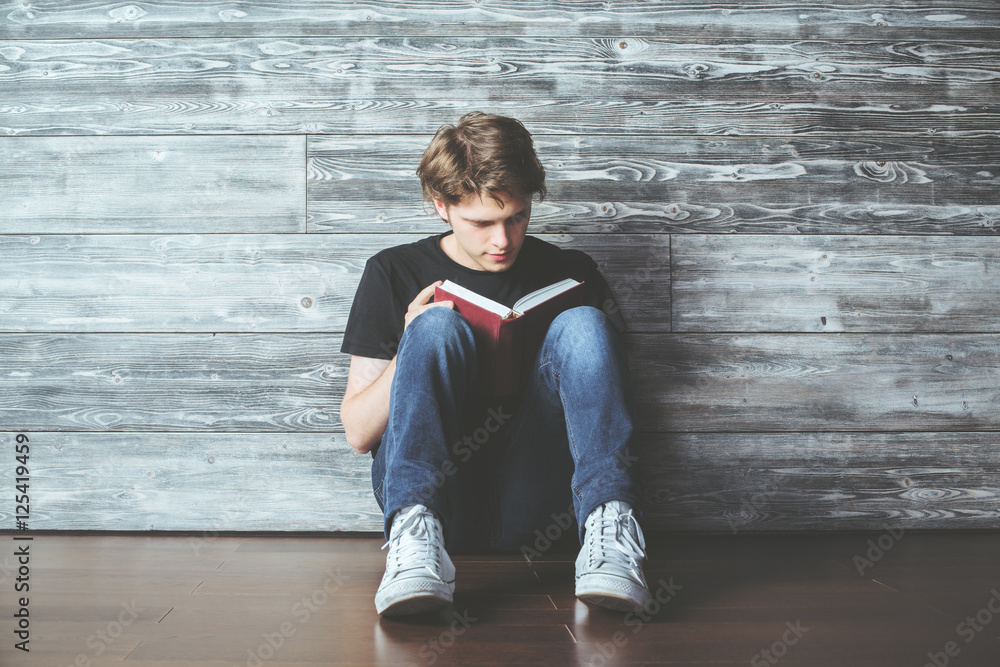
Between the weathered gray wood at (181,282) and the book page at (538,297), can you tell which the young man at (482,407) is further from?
the weathered gray wood at (181,282)

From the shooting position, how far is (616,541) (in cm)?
91

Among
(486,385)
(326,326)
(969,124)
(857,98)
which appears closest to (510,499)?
(486,385)

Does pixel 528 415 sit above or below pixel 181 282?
below

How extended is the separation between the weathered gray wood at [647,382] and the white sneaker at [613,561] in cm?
54

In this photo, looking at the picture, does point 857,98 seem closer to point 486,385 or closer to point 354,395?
point 486,385

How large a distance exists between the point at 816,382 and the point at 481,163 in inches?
34.4

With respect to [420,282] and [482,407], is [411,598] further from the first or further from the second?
[420,282]

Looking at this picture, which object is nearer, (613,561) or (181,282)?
(613,561)

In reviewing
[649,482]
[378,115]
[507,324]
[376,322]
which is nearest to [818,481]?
[649,482]

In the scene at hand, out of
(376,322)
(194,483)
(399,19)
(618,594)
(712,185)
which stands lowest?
(194,483)

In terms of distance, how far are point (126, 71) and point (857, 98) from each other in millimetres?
1565

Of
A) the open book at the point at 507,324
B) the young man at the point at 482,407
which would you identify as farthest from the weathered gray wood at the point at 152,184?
the open book at the point at 507,324

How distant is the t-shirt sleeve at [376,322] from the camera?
3.98ft

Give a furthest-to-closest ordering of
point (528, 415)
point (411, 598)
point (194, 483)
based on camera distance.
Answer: point (194, 483), point (528, 415), point (411, 598)
